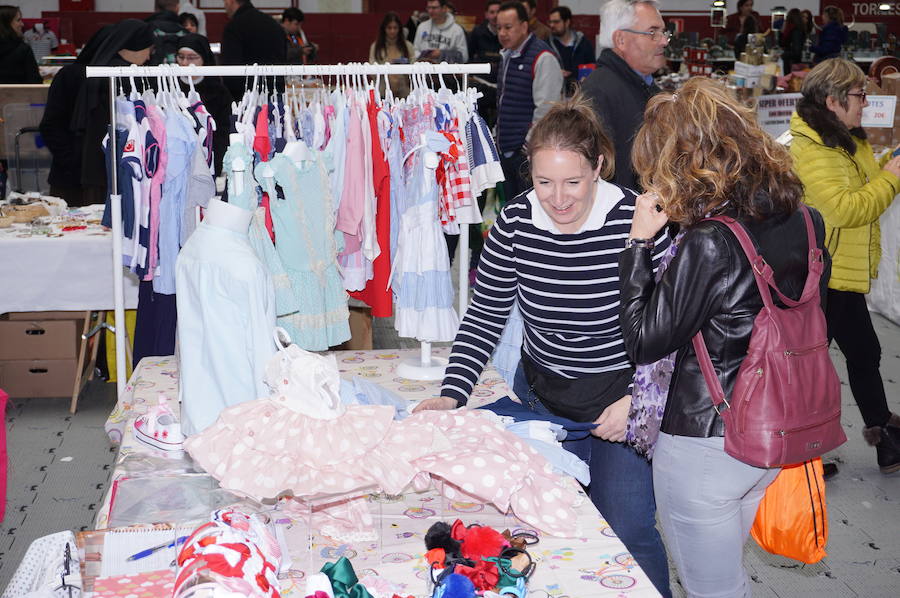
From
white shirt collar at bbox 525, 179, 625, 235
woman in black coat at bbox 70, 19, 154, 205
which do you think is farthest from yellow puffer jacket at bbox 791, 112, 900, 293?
woman in black coat at bbox 70, 19, 154, 205

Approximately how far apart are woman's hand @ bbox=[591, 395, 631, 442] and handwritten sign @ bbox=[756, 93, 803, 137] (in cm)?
387

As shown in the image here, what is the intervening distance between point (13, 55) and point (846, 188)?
7.10 metres

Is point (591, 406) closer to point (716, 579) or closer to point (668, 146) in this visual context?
point (716, 579)

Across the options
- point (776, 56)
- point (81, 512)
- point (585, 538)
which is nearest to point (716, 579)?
point (585, 538)

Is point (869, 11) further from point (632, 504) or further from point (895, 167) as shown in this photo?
point (632, 504)

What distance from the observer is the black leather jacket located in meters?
1.77

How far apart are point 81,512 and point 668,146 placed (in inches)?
104

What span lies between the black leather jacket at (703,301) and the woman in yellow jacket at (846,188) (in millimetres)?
1612

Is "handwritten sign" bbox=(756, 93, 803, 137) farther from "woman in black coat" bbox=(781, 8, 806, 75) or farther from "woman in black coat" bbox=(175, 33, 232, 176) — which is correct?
"woman in black coat" bbox=(781, 8, 806, 75)

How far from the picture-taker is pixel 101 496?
3.64 meters

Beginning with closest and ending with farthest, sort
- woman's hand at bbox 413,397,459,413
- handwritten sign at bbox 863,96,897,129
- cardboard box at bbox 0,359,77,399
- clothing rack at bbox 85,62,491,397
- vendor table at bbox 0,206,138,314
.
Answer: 1. woman's hand at bbox 413,397,459,413
2. clothing rack at bbox 85,62,491,397
3. vendor table at bbox 0,206,138,314
4. cardboard box at bbox 0,359,77,399
5. handwritten sign at bbox 863,96,897,129

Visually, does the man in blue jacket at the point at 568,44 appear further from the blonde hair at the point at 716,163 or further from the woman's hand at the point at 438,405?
the blonde hair at the point at 716,163

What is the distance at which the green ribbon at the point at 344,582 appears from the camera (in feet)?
5.10

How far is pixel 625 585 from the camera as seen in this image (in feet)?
5.74
